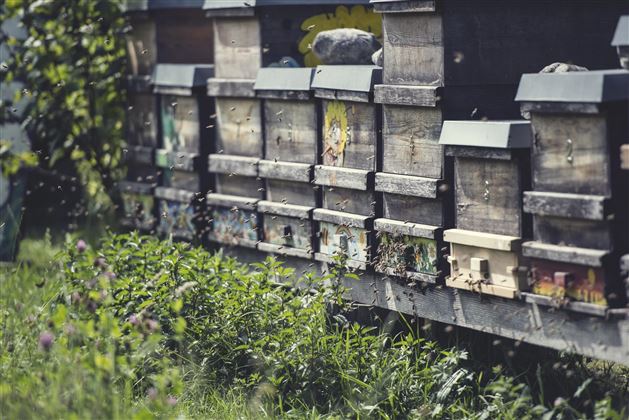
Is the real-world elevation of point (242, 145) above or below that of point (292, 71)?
below

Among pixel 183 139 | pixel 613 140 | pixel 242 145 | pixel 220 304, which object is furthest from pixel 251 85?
pixel 613 140

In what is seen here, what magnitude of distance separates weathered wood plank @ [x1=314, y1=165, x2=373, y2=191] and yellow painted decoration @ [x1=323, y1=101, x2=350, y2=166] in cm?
7

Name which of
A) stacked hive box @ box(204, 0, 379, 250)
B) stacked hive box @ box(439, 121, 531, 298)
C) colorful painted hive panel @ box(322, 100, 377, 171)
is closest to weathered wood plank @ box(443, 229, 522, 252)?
stacked hive box @ box(439, 121, 531, 298)

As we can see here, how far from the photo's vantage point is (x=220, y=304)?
5.54 meters

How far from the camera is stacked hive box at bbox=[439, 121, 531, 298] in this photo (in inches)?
186

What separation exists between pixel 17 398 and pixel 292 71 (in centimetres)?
288

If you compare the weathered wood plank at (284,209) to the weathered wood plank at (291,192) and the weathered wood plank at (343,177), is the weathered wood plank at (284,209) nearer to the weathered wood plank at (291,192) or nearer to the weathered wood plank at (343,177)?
the weathered wood plank at (291,192)

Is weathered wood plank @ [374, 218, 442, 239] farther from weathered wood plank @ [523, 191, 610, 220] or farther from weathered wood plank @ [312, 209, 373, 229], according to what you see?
weathered wood plank @ [523, 191, 610, 220]

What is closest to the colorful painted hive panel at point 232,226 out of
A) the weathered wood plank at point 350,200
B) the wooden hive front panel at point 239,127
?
the wooden hive front panel at point 239,127

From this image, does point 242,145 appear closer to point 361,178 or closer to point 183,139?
point 183,139

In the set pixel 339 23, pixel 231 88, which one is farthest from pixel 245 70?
pixel 339 23

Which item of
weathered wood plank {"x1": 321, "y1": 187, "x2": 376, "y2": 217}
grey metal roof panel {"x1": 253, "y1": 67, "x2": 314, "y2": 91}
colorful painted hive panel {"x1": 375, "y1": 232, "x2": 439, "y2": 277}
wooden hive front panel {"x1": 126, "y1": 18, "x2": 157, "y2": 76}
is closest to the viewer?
colorful painted hive panel {"x1": 375, "y1": 232, "x2": 439, "y2": 277}

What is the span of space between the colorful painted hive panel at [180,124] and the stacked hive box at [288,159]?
0.84 m

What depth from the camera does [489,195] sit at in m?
4.88
